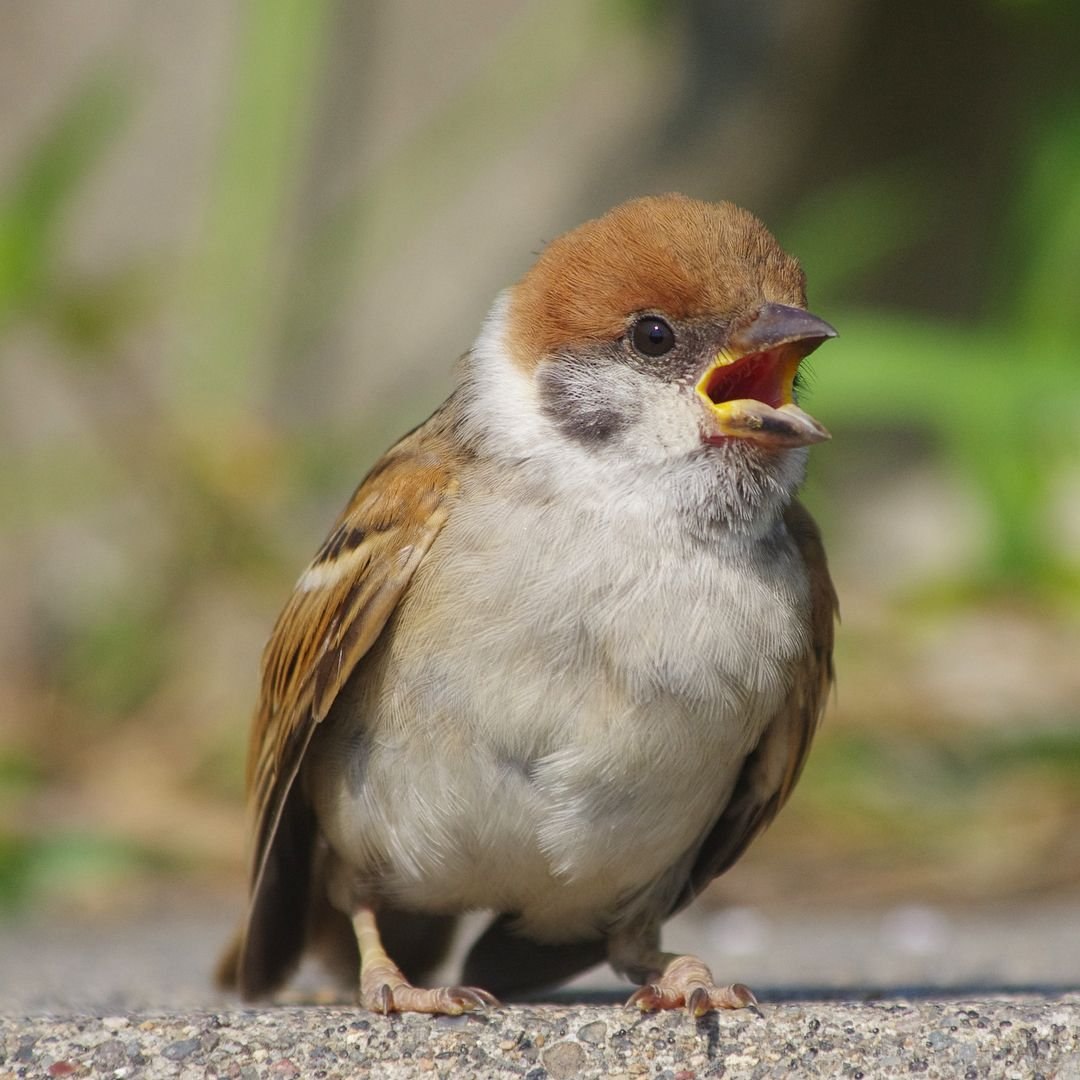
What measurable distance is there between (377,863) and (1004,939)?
2022mm

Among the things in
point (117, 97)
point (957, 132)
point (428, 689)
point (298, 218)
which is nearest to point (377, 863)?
point (428, 689)

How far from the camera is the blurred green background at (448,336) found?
6.25 m

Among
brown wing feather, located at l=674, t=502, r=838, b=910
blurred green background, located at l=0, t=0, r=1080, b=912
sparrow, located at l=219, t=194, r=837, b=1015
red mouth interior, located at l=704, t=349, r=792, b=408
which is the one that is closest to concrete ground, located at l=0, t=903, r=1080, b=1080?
sparrow, located at l=219, t=194, r=837, b=1015

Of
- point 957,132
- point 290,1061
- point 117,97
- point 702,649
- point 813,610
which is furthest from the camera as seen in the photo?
point 957,132

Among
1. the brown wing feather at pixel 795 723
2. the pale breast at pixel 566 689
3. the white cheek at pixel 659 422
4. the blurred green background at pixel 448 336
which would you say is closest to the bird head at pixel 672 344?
the white cheek at pixel 659 422

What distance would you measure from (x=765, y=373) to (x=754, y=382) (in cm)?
3

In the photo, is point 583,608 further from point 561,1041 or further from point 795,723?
point 561,1041

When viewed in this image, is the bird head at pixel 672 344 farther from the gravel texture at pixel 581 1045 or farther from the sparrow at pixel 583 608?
the gravel texture at pixel 581 1045

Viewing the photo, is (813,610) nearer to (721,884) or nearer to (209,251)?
(721,884)

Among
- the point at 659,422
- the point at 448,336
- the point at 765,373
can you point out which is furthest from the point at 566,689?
the point at 448,336

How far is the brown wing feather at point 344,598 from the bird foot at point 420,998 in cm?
47

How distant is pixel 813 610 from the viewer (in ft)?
11.7

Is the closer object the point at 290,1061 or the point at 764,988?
the point at 290,1061

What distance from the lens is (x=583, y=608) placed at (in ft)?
10.6
